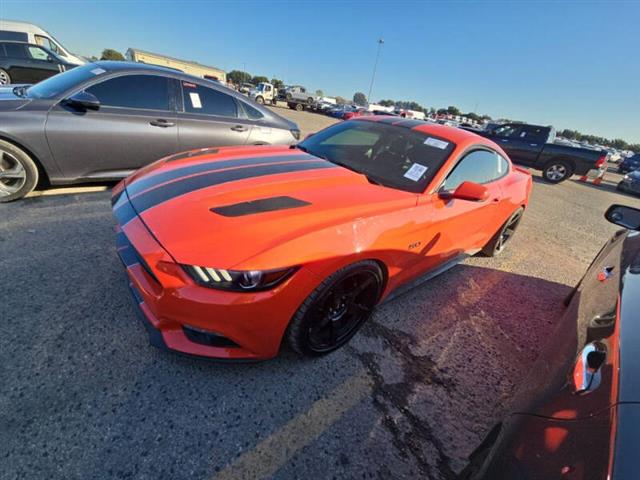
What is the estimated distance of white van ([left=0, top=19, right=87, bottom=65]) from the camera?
13.1 metres

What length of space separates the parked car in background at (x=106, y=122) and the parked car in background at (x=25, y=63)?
27.4 feet

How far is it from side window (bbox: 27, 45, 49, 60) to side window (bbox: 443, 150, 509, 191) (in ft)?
42.7

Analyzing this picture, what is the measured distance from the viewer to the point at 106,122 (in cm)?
342

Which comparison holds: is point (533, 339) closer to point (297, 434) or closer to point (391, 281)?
point (391, 281)

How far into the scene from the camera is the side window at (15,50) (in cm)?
906

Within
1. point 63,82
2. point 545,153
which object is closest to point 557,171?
point 545,153

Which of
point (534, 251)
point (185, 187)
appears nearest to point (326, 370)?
point (185, 187)

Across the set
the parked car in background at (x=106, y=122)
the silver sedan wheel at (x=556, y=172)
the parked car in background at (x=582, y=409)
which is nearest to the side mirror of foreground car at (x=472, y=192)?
the parked car in background at (x=582, y=409)

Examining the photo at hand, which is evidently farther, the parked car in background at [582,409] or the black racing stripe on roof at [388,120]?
the black racing stripe on roof at [388,120]

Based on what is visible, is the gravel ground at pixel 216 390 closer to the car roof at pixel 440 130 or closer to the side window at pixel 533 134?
the car roof at pixel 440 130

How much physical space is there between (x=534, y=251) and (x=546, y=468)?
442 cm

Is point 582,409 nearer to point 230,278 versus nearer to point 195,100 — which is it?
point 230,278

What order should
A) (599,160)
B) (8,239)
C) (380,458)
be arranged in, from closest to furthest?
(380,458) < (8,239) < (599,160)

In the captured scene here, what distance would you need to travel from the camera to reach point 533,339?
262 centimetres
